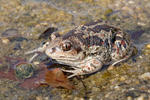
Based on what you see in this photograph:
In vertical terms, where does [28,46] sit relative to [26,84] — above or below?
above

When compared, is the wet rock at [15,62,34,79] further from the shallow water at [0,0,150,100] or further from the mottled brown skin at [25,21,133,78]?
the mottled brown skin at [25,21,133,78]

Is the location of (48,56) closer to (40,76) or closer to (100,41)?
(40,76)

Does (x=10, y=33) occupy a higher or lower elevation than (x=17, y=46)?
higher

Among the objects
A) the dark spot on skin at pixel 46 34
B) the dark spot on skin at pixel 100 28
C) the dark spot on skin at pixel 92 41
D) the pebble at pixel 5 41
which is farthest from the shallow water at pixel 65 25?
the dark spot on skin at pixel 100 28

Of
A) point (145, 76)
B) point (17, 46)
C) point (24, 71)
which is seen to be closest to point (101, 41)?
point (145, 76)

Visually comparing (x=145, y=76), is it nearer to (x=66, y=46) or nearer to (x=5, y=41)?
(x=66, y=46)

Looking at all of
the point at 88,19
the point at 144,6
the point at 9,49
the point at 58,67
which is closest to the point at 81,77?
the point at 58,67
